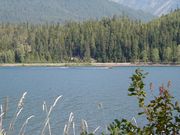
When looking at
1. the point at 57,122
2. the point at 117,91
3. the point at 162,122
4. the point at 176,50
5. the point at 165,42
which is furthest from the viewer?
the point at 165,42

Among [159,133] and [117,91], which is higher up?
[159,133]

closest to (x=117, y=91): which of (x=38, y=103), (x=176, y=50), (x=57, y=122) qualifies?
(x=38, y=103)

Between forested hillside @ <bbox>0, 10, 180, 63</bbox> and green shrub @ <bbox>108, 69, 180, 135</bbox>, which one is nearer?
green shrub @ <bbox>108, 69, 180, 135</bbox>

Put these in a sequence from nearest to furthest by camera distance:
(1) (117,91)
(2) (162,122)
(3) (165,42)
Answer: (2) (162,122), (1) (117,91), (3) (165,42)

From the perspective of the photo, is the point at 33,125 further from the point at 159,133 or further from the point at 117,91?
the point at 117,91

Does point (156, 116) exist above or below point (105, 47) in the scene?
below

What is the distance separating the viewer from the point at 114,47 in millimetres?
186750

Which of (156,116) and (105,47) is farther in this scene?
(105,47)

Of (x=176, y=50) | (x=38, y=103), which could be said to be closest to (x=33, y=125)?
(x=38, y=103)

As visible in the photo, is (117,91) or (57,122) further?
(117,91)

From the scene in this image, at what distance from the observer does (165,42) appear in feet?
606

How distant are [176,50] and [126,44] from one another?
21.9m

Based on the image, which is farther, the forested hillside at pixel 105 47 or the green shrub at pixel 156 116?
the forested hillside at pixel 105 47

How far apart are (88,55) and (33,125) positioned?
155 metres
